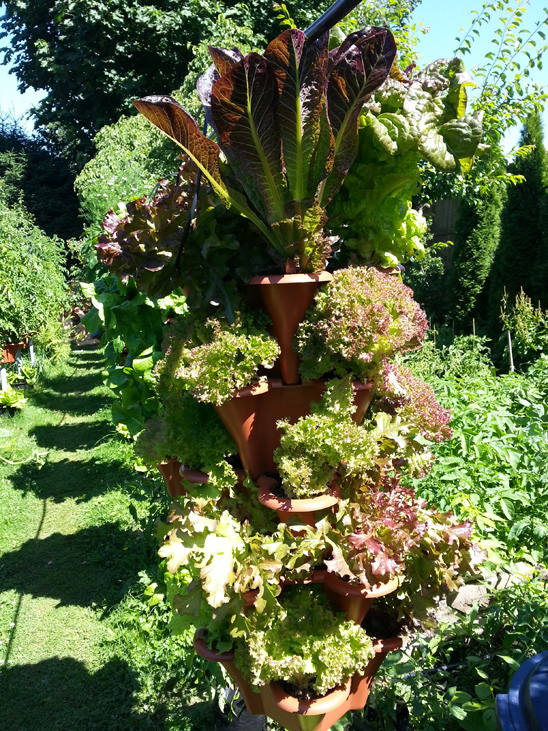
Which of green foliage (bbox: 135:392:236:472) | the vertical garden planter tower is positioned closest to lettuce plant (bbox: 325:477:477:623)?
the vertical garden planter tower

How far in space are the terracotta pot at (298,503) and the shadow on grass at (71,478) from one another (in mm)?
4403

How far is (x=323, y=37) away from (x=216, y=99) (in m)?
0.25

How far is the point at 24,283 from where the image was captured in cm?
882

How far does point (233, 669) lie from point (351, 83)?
139 cm

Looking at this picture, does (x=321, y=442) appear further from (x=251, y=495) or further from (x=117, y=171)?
(x=117, y=171)

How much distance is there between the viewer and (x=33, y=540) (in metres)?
4.66

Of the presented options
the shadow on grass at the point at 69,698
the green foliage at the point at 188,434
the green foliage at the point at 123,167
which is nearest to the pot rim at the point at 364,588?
the green foliage at the point at 188,434

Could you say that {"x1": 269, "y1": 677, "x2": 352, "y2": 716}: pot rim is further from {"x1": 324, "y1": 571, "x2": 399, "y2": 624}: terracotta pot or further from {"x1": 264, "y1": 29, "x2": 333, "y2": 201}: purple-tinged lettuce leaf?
{"x1": 264, "y1": 29, "x2": 333, "y2": 201}: purple-tinged lettuce leaf

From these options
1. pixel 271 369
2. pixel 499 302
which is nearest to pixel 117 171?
pixel 499 302

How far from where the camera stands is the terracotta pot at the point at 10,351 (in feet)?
27.7

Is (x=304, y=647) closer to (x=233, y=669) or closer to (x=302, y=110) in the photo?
(x=233, y=669)

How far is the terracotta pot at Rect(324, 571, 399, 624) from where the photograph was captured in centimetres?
123

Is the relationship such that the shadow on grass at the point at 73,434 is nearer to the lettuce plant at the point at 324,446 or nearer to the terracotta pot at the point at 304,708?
the terracotta pot at the point at 304,708

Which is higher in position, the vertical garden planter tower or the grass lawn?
the vertical garden planter tower
